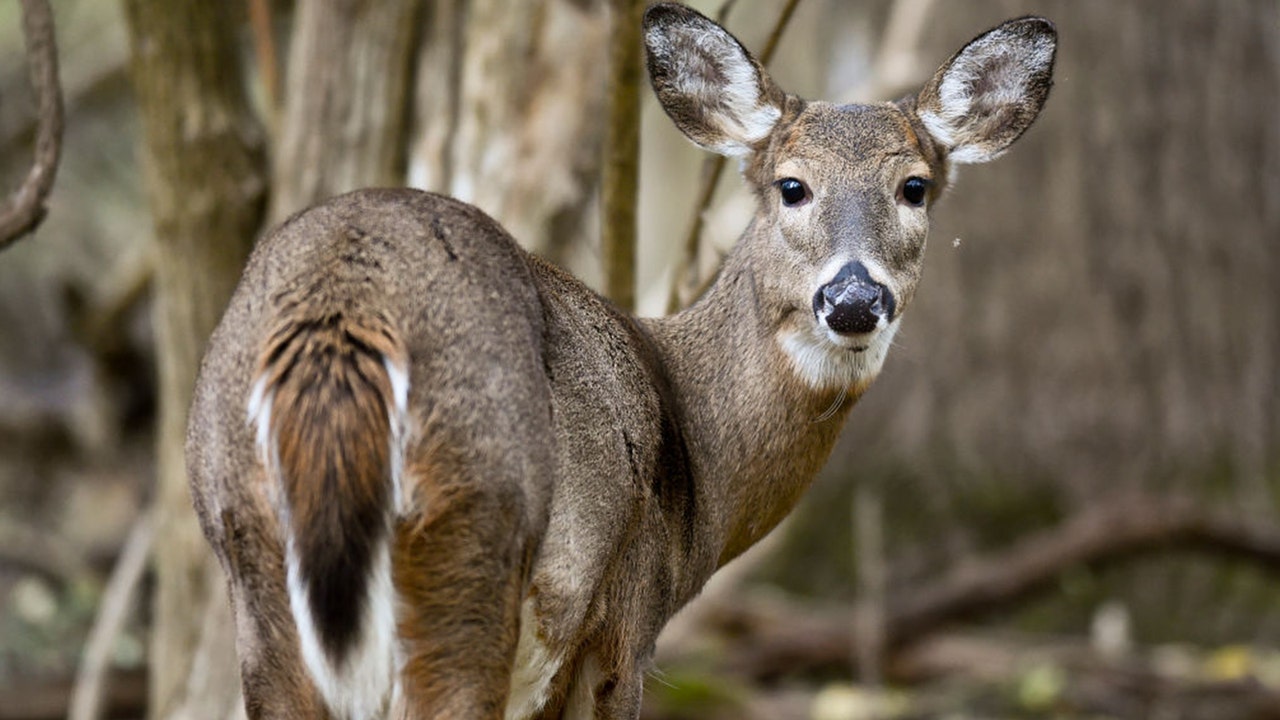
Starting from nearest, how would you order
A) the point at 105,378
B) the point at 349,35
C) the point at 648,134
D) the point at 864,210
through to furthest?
the point at 864,210 → the point at 349,35 → the point at 105,378 → the point at 648,134

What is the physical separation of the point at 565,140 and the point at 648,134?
14.8 m

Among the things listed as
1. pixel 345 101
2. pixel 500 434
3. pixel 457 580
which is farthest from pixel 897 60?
pixel 457 580

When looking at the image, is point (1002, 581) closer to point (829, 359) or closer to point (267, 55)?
point (267, 55)

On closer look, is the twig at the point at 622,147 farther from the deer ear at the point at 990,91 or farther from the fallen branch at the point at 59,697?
the fallen branch at the point at 59,697

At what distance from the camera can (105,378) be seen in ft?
39.8

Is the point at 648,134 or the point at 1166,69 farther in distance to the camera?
the point at 648,134

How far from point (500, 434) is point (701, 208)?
10.3ft

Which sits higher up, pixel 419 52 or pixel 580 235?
pixel 419 52

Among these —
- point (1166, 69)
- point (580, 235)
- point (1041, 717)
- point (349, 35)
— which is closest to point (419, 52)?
point (349, 35)

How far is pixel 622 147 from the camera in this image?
22.0 feet

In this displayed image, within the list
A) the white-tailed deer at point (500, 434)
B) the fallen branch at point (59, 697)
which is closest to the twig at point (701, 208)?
the white-tailed deer at point (500, 434)

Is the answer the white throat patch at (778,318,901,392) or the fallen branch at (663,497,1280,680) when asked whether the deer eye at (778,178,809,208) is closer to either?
the white throat patch at (778,318,901,392)

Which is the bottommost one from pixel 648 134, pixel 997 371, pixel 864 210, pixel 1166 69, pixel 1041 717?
pixel 864 210

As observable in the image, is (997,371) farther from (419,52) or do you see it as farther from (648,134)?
(648,134)
